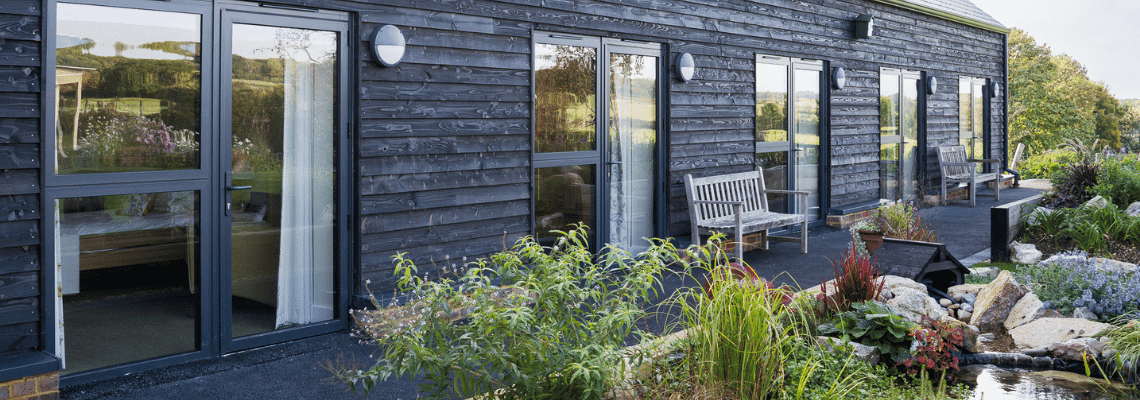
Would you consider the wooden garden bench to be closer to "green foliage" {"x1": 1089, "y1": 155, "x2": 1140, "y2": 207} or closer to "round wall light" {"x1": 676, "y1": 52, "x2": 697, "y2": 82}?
"green foliage" {"x1": 1089, "y1": 155, "x2": 1140, "y2": 207}

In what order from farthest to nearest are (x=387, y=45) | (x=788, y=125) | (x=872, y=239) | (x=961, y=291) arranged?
(x=788, y=125) < (x=872, y=239) < (x=961, y=291) < (x=387, y=45)

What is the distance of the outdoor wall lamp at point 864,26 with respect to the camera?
10016mm

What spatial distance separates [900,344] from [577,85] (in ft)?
11.2

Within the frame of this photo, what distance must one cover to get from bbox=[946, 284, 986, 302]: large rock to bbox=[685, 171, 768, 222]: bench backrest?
1899mm

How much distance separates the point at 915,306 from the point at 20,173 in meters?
4.22

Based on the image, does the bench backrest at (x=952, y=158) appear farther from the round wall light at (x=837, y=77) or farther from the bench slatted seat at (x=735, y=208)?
the bench slatted seat at (x=735, y=208)

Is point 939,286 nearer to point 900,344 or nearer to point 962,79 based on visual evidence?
point 900,344

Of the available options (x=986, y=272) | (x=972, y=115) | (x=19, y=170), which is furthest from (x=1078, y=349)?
(x=972, y=115)

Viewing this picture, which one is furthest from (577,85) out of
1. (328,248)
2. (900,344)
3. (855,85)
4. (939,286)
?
(855,85)

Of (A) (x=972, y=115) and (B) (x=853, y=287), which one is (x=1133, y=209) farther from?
(A) (x=972, y=115)

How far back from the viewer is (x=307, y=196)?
16.0ft

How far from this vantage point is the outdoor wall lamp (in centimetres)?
1002

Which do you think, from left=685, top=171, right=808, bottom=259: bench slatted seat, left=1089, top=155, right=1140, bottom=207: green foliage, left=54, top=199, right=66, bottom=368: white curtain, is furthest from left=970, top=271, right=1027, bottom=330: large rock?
left=54, top=199, right=66, bottom=368: white curtain

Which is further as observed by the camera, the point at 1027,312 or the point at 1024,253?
the point at 1024,253
